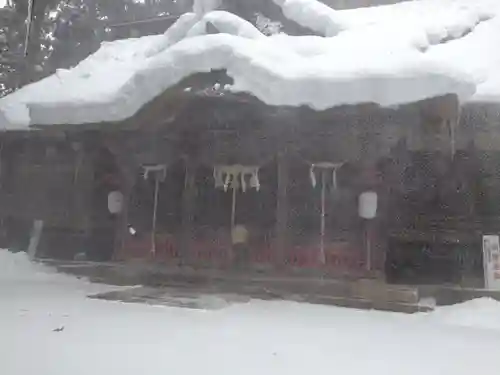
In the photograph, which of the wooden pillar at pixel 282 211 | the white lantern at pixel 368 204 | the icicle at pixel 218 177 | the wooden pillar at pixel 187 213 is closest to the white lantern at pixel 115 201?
the wooden pillar at pixel 187 213

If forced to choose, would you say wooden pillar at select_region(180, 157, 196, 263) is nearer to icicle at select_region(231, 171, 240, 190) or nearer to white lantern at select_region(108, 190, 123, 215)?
icicle at select_region(231, 171, 240, 190)

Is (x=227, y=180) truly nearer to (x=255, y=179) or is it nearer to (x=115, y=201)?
(x=255, y=179)

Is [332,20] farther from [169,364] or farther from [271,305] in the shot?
[169,364]

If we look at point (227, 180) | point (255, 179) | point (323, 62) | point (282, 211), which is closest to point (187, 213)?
point (227, 180)

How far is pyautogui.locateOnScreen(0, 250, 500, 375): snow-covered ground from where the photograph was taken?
18.8 feet

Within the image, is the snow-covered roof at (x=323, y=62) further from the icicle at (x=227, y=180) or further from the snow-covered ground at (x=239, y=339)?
the snow-covered ground at (x=239, y=339)

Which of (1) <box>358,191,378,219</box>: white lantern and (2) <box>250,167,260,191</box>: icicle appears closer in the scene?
(1) <box>358,191,378,219</box>: white lantern

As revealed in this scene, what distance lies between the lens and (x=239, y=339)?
683cm

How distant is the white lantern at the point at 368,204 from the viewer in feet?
32.7

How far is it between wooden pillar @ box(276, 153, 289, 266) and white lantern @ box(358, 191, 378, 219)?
1.37 m

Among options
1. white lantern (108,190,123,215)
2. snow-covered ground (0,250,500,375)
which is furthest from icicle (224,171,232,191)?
snow-covered ground (0,250,500,375)

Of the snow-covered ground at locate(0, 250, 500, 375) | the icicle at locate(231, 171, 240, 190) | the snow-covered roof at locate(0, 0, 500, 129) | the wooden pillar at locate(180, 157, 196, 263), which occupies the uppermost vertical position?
the snow-covered roof at locate(0, 0, 500, 129)

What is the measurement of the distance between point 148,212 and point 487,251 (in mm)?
6318

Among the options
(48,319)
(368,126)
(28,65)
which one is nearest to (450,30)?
(368,126)
